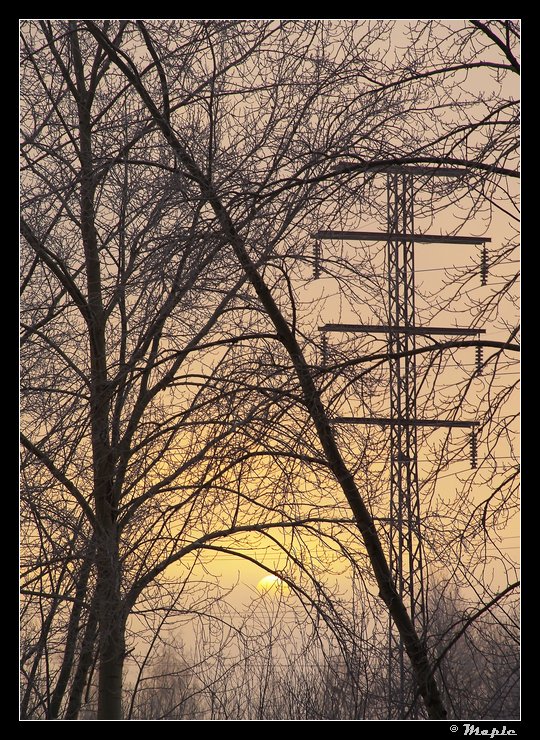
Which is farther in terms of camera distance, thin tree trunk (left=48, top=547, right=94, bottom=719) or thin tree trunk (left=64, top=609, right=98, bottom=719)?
thin tree trunk (left=64, top=609, right=98, bottom=719)

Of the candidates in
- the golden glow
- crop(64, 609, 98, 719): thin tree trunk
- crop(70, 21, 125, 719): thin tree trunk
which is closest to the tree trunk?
crop(70, 21, 125, 719): thin tree trunk

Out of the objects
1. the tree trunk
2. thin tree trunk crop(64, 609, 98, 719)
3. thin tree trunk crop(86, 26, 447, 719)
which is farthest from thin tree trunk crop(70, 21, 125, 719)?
thin tree trunk crop(86, 26, 447, 719)

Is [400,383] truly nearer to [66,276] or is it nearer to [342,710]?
[342,710]

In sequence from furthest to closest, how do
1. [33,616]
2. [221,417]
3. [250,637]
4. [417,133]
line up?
[33,616] → [250,637] → [417,133] → [221,417]

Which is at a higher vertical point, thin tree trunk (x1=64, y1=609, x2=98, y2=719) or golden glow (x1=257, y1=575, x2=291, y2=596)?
golden glow (x1=257, y1=575, x2=291, y2=596)

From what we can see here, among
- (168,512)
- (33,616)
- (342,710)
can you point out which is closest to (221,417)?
(168,512)

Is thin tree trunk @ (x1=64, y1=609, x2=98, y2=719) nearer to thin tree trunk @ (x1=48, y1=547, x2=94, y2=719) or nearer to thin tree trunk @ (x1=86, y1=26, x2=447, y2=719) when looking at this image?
thin tree trunk @ (x1=48, y1=547, x2=94, y2=719)

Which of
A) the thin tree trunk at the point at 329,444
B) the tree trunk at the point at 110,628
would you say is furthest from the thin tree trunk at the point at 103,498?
the thin tree trunk at the point at 329,444

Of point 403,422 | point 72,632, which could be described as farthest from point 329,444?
point 72,632

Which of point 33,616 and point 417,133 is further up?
point 417,133

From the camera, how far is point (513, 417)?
4430 millimetres

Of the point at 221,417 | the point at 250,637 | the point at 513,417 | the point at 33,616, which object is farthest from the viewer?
the point at 33,616
